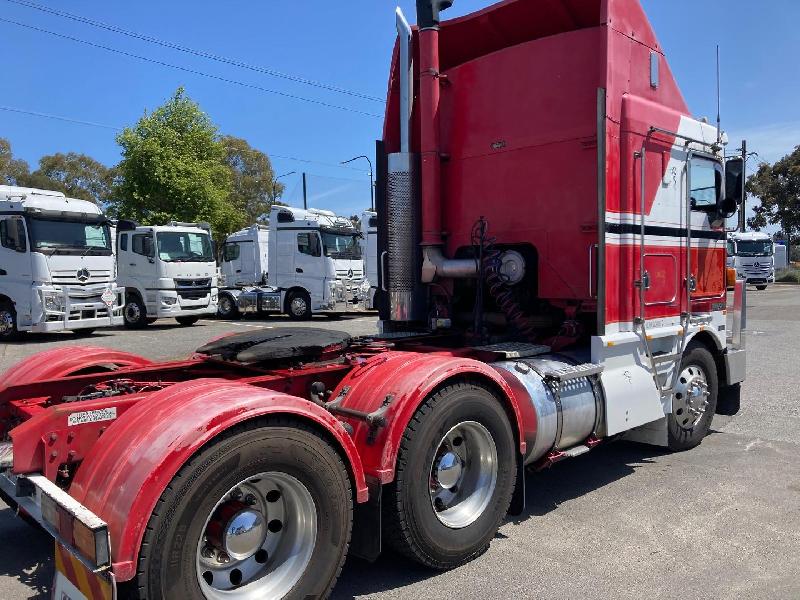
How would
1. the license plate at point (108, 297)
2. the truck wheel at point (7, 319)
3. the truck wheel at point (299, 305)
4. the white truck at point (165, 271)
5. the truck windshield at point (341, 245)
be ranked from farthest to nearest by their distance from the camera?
1. the truck wheel at point (299, 305)
2. the truck windshield at point (341, 245)
3. the white truck at point (165, 271)
4. the license plate at point (108, 297)
5. the truck wheel at point (7, 319)

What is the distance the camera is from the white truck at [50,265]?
47.9ft

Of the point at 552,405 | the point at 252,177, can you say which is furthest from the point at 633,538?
the point at 252,177

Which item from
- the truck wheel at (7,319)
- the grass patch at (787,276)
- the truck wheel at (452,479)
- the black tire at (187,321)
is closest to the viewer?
the truck wheel at (452,479)

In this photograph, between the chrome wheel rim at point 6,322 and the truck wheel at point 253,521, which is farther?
the chrome wheel rim at point 6,322

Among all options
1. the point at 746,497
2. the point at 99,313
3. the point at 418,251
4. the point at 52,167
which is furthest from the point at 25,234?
the point at 52,167

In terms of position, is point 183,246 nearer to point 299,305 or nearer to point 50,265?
point 299,305

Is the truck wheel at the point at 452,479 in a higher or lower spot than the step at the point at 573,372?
lower

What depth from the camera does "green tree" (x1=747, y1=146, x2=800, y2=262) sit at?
5059 centimetres

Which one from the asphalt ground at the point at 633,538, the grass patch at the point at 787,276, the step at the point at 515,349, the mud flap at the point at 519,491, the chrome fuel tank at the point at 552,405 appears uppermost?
the grass patch at the point at 787,276

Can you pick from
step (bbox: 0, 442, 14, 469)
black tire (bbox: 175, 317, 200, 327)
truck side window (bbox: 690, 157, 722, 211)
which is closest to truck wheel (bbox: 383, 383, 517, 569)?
step (bbox: 0, 442, 14, 469)

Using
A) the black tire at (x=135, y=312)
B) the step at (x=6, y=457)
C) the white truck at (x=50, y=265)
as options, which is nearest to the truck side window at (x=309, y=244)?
the black tire at (x=135, y=312)

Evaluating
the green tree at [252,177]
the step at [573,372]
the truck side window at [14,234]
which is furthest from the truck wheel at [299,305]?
the green tree at [252,177]

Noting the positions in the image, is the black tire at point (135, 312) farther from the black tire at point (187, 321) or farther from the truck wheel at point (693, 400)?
the truck wheel at point (693, 400)

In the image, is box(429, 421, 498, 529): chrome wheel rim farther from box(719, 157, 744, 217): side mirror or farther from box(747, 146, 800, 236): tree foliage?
box(747, 146, 800, 236): tree foliage
